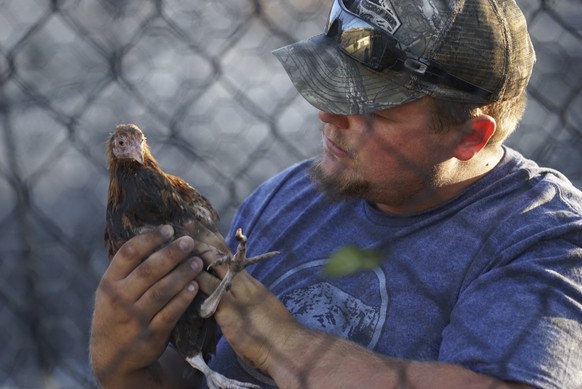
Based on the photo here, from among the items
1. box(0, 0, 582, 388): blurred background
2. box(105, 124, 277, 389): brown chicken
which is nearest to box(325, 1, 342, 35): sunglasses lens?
box(105, 124, 277, 389): brown chicken

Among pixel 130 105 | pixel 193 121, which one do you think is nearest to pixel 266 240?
pixel 193 121

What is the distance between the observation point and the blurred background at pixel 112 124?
2.43 m

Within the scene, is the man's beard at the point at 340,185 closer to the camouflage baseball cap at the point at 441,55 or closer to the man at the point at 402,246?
the man at the point at 402,246

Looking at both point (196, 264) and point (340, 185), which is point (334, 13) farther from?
point (196, 264)

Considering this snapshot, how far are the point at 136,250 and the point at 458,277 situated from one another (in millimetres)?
527

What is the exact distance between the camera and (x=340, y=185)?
1.58 meters

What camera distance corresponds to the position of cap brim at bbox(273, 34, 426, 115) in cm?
153

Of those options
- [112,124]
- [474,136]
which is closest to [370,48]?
[474,136]

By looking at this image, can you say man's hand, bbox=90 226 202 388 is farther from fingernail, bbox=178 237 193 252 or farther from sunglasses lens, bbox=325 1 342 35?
sunglasses lens, bbox=325 1 342 35

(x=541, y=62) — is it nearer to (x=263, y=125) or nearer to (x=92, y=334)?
(x=263, y=125)

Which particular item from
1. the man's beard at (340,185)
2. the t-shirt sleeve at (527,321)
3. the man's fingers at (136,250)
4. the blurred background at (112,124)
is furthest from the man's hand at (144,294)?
the blurred background at (112,124)

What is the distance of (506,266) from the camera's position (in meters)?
1.37

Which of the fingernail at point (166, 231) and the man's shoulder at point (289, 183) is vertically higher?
the fingernail at point (166, 231)

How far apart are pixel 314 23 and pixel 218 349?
1.23 meters
